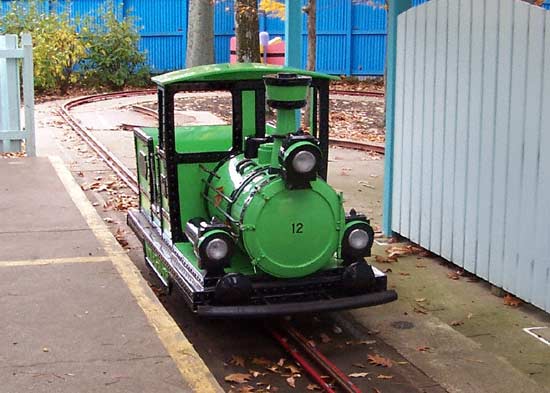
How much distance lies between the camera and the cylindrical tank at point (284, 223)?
6344mm

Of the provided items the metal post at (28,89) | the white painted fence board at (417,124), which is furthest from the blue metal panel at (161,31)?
the white painted fence board at (417,124)

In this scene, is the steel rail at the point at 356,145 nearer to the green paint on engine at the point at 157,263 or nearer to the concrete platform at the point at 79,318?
the concrete platform at the point at 79,318

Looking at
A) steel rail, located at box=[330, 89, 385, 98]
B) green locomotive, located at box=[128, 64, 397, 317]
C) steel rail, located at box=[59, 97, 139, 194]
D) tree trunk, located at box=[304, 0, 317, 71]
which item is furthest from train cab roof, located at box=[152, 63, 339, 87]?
steel rail, located at box=[330, 89, 385, 98]

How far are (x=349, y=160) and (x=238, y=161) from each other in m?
7.80

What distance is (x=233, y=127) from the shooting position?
7.39 m

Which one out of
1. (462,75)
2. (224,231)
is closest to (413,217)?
(462,75)

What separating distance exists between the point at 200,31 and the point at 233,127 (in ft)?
64.2

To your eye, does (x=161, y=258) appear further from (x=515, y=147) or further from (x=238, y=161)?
(x=515, y=147)

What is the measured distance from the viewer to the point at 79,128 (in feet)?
59.6

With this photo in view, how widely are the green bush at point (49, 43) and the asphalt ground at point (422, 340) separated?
16.9 metres

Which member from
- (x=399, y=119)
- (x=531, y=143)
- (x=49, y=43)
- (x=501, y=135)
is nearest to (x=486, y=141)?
(x=501, y=135)

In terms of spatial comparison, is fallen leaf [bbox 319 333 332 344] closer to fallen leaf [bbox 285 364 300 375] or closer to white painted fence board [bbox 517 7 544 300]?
fallen leaf [bbox 285 364 300 375]

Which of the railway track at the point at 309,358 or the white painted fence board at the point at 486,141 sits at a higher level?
the white painted fence board at the point at 486,141

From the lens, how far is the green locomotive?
6305 mm
